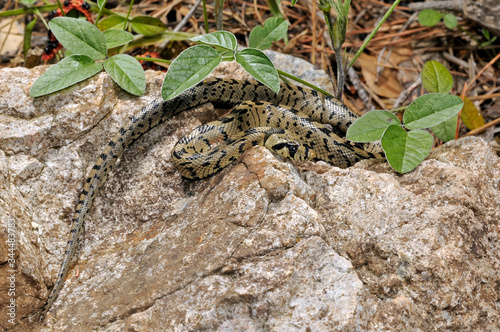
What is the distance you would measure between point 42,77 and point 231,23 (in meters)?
3.41

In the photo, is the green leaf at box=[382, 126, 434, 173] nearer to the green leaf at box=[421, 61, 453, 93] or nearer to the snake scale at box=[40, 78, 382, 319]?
the snake scale at box=[40, 78, 382, 319]

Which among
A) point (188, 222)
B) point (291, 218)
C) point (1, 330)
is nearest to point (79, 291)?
point (1, 330)

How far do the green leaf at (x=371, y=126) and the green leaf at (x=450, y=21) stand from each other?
3186 millimetres

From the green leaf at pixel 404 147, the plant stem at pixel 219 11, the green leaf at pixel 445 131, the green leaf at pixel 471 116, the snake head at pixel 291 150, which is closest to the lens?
the green leaf at pixel 404 147

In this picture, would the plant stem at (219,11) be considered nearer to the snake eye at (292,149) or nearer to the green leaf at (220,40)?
the green leaf at (220,40)

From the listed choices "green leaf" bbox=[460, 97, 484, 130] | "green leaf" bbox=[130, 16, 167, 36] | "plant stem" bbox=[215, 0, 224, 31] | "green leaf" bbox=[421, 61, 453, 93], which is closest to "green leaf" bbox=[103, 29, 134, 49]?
"green leaf" bbox=[130, 16, 167, 36]

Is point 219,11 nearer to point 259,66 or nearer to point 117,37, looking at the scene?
point 117,37

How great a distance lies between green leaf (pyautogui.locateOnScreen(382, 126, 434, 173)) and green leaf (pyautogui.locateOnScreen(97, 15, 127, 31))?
3842mm

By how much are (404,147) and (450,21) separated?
356 centimetres

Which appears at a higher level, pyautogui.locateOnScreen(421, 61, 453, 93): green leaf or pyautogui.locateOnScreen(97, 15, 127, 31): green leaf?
pyautogui.locateOnScreen(97, 15, 127, 31): green leaf

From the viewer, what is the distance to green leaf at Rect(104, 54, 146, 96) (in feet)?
14.7

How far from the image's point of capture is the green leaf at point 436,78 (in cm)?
466

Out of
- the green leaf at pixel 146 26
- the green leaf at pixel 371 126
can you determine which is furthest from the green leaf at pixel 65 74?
the green leaf at pixel 371 126

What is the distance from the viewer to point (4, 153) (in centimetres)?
402
